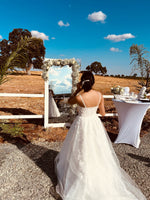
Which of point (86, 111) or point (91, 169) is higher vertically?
point (86, 111)

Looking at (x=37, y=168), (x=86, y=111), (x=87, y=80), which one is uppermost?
(x=87, y=80)

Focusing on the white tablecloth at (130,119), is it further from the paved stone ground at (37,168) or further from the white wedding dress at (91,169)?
the white wedding dress at (91,169)

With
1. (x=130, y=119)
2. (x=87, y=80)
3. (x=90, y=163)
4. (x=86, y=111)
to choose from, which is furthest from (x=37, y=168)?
(x=130, y=119)

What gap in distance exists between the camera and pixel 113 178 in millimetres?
2902

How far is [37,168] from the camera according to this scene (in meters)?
3.82

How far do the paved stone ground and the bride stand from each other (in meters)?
0.43

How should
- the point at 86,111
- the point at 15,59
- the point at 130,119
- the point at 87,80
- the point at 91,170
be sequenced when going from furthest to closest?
the point at 130,119, the point at 15,59, the point at 86,111, the point at 91,170, the point at 87,80

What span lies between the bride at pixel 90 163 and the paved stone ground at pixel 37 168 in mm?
427

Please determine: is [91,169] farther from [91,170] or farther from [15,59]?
[15,59]

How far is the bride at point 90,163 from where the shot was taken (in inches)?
107

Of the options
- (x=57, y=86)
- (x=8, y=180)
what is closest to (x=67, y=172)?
(x=8, y=180)

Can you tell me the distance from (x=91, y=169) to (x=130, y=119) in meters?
2.61

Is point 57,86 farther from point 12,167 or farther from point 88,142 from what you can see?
point 88,142

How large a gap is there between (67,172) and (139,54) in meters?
6.83
